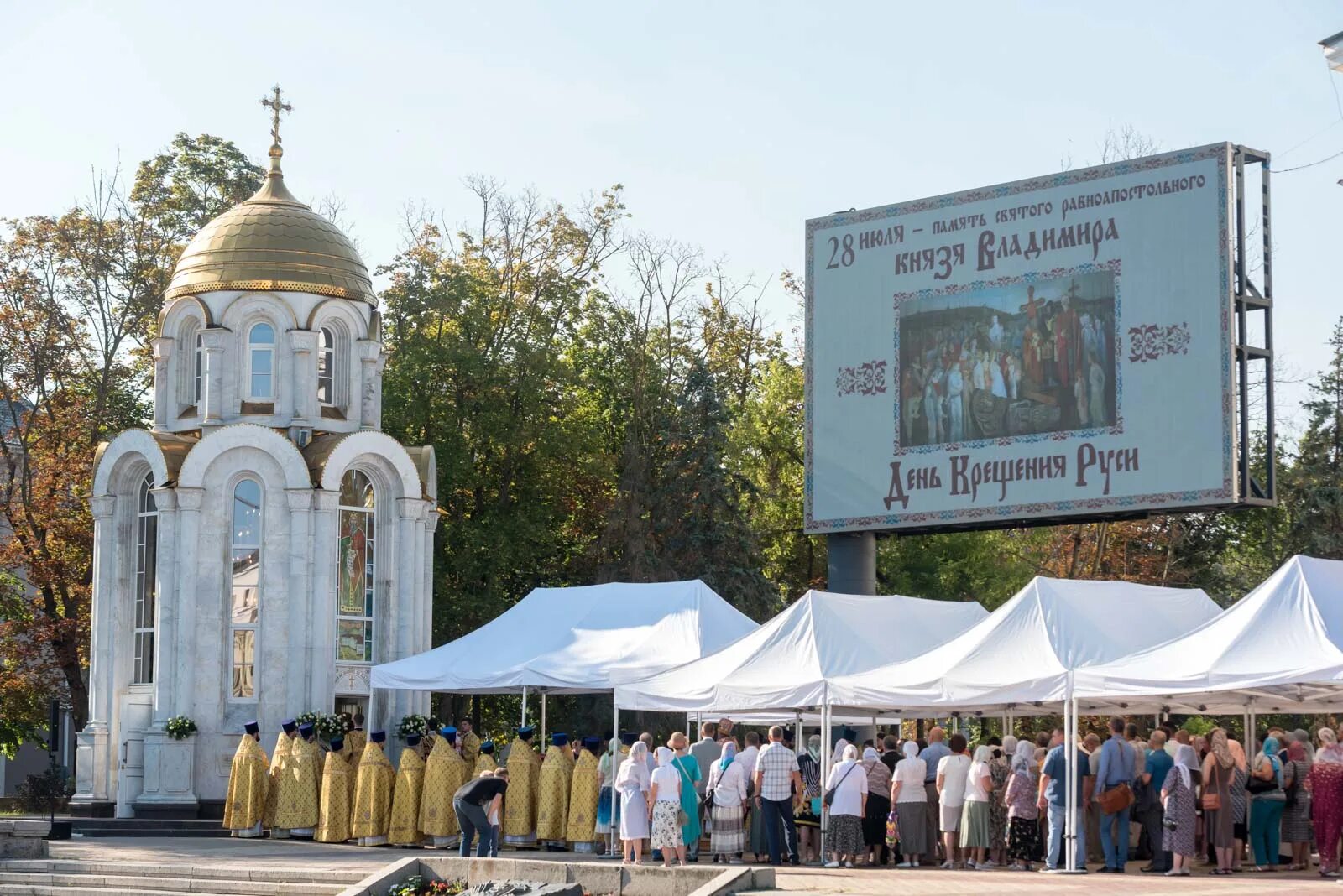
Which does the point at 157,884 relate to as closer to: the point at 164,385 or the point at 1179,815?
the point at 1179,815

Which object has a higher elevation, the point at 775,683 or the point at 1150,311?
the point at 1150,311

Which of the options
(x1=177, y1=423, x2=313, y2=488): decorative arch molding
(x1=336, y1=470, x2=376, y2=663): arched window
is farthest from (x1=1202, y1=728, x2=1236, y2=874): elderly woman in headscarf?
(x1=177, y1=423, x2=313, y2=488): decorative arch molding

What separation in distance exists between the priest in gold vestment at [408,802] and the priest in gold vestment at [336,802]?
118cm

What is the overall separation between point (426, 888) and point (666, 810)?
264cm

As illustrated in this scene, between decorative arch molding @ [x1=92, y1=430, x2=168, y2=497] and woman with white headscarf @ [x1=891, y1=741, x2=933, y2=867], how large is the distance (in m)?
14.4

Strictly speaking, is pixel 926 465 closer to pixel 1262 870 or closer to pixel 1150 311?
pixel 1150 311

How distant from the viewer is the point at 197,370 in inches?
1282

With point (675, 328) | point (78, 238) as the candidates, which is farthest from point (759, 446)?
point (78, 238)

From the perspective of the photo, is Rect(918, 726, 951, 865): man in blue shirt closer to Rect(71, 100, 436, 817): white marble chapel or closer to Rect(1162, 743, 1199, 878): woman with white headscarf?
Rect(1162, 743, 1199, 878): woman with white headscarf

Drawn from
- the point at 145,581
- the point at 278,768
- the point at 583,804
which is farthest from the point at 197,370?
the point at 583,804

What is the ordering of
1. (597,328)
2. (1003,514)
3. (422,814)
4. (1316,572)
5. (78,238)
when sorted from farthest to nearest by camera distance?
(597,328), (78,238), (1003,514), (422,814), (1316,572)

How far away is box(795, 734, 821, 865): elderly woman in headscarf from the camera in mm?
22297

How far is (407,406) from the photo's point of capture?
42.4m

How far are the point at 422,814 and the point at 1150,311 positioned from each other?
11.8 metres
